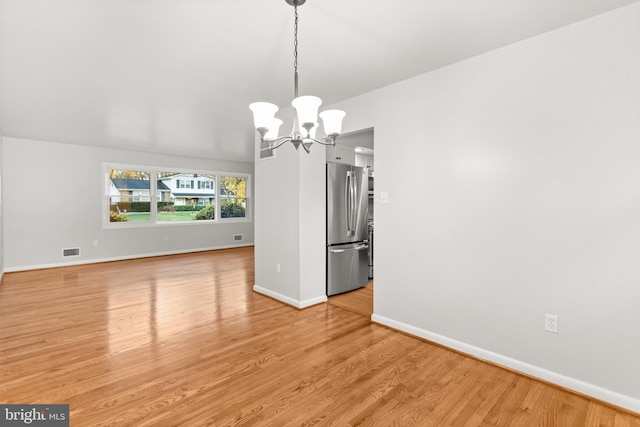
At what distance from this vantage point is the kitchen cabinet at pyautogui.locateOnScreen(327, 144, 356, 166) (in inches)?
168

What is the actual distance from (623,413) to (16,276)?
8.03 meters

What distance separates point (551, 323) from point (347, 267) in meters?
2.57

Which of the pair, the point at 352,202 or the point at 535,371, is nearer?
the point at 535,371

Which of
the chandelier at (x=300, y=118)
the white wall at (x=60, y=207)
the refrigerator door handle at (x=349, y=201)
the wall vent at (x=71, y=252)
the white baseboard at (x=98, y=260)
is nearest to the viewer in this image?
the chandelier at (x=300, y=118)

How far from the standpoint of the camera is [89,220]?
21.7 feet

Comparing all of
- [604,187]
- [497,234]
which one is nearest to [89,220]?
[497,234]

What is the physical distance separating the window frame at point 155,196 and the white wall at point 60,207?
3.4 inches

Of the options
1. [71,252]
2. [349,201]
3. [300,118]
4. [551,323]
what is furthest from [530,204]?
[71,252]

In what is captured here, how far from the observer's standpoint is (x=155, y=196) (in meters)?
7.58

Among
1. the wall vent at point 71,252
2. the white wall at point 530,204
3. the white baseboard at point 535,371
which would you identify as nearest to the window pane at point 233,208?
the wall vent at point 71,252

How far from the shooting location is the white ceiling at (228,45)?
6.38ft

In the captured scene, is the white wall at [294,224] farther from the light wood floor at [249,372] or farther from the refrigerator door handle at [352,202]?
the refrigerator door handle at [352,202]

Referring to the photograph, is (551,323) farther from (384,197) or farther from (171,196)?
(171,196)

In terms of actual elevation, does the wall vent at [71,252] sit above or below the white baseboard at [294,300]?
above
